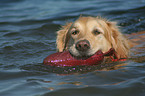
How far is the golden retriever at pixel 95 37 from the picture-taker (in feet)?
16.5

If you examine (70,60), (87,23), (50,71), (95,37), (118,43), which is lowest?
(50,71)

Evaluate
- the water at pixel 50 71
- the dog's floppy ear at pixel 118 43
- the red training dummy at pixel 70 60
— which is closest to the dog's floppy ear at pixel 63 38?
the water at pixel 50 71

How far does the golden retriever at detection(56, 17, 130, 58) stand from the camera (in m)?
5.02

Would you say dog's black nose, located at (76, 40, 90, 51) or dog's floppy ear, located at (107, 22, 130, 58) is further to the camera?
dog's floppy ear, located at (107, 22, 130, 58)

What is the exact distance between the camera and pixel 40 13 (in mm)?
13227

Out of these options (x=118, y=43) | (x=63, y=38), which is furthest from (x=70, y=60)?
(x=63, y=38)

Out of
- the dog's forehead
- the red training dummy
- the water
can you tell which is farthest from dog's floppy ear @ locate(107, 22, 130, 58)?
the red training dummy

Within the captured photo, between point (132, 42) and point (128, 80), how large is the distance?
3.35 m

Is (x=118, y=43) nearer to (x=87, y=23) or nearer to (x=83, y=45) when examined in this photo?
(x=87, y=23)

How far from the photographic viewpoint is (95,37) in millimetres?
5488

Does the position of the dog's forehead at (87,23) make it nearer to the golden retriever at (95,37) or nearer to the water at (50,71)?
the golden retriever at (95,37)

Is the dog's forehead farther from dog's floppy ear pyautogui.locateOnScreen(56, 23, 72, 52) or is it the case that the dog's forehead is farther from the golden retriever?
dog's floppy ear pyautogui.locateOnScreen(56, 23, 72, 52)

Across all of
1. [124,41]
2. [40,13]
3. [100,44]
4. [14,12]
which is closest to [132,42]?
[124,41]

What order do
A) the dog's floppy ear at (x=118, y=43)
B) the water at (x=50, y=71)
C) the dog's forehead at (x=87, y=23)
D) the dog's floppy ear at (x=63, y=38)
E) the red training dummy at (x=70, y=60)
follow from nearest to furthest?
the water at (x=50, y=71)
the red training dummy at (x=70, y=60)
the dog's forehead at (x=87, y=23)
the dog's floppy ear at (x=118, y=43)
the dog's floppy ear at (x=63, y=38)
